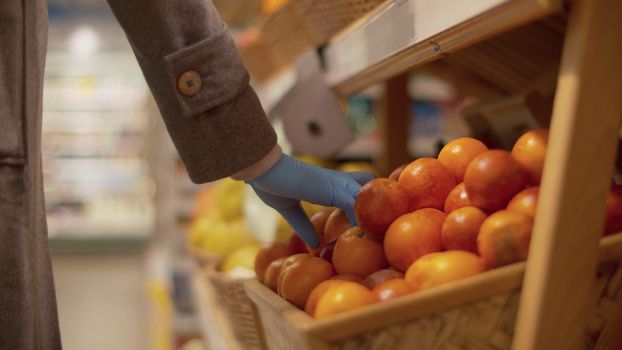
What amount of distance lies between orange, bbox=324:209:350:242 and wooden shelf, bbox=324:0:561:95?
245mm

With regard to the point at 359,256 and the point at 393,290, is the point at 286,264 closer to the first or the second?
the point at 359,256

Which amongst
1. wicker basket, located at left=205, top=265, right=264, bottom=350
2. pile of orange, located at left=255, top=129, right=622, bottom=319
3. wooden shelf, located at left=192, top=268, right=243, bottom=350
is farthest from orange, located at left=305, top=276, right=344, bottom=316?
wooden shelf, located at left=192, top=268, right=243, bottom=350

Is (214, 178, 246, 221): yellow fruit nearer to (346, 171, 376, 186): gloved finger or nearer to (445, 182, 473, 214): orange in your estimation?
(346, 171, 376, 186): gloved finger

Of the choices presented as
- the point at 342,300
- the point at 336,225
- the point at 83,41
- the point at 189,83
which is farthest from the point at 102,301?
the point at 342,300

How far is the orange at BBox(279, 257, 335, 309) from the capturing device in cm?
89

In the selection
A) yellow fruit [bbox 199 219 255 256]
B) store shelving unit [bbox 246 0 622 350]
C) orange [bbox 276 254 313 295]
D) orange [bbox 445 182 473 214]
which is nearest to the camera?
store shelving unit [bbox 246 0 622 350]

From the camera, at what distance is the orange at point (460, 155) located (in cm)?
91

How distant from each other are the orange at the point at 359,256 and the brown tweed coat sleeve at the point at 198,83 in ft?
0.60

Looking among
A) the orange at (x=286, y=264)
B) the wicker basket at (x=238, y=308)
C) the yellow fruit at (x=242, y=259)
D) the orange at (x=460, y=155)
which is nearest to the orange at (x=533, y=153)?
the orange at (x=460, y=155)

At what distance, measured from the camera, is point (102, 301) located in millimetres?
6188

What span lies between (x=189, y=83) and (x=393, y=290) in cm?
41

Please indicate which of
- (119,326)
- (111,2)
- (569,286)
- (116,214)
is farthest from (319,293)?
(116,214)

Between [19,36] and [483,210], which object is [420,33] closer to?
[483,210]

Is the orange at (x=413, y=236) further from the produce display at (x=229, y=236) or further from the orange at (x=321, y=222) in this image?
the produce display at (x=229, y=236)
